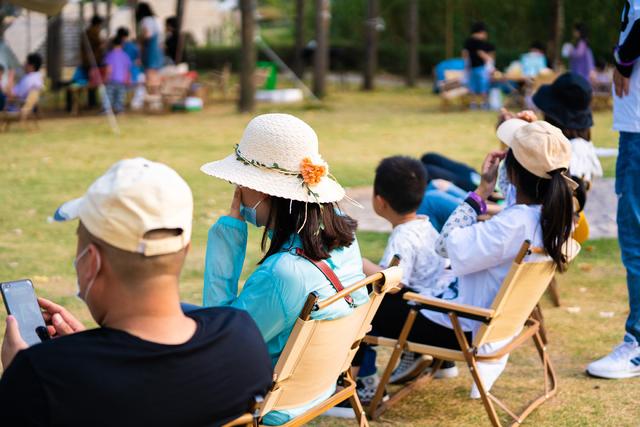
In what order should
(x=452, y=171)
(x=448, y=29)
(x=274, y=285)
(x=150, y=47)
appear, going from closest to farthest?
(x=274, y=285)
(x=452, y=171)
(x=150, y=47)
(x=448, y=29)

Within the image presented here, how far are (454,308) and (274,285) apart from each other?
46.5 inches

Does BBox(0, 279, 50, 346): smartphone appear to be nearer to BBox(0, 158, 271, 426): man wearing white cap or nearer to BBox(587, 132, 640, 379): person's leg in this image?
BBox(0, 158, 271, 426): man wearing white cap

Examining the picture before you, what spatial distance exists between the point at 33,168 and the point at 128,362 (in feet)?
33.4

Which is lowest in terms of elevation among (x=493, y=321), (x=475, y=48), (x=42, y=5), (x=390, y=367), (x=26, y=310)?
(x=390, y=367)

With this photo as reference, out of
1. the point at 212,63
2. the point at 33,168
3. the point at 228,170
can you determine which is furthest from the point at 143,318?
the point at 212,63

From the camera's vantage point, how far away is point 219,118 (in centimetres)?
1808

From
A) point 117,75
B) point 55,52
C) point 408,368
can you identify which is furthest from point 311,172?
point 55,52

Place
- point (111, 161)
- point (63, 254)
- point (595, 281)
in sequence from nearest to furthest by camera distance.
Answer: point (595, 281) < point (63, 254) < point (111, 161)

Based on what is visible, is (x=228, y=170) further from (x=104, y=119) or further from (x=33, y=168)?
(x=104, y=119)

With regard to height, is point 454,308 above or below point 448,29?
below

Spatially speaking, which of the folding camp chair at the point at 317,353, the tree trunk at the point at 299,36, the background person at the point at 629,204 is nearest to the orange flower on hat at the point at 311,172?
the folding camp chair at the point at 317,353

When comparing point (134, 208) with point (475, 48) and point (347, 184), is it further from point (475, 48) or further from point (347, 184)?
point (475, 48)

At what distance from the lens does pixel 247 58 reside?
60.0 ft

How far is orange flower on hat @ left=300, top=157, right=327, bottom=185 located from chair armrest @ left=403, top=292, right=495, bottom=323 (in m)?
0.92
